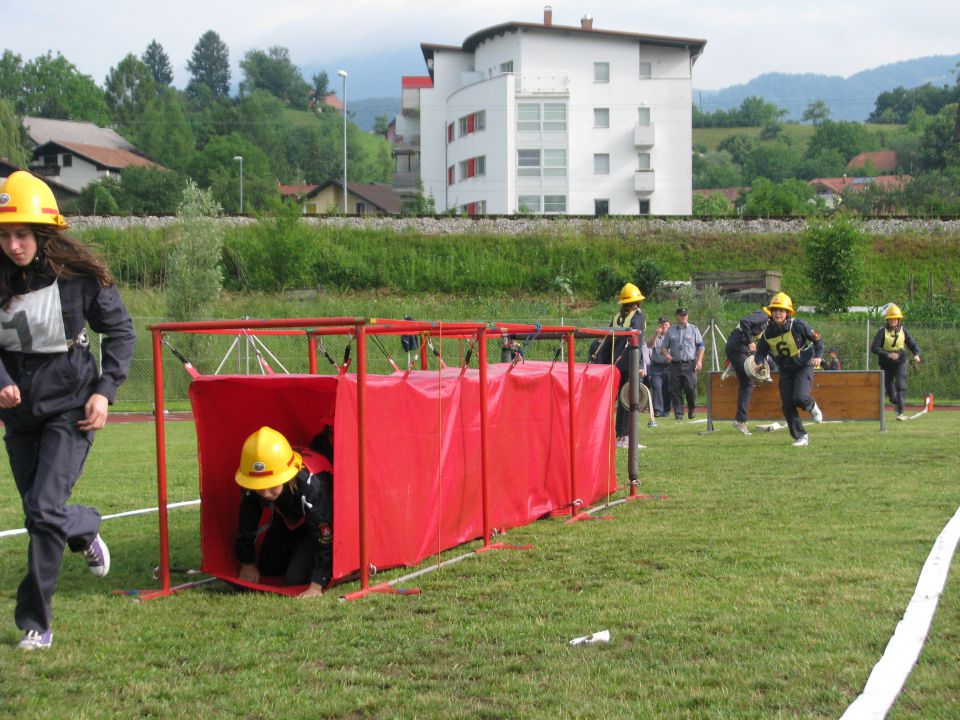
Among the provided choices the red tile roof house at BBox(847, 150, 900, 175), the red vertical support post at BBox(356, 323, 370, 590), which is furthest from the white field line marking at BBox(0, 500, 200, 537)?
the red tile roof house at BBox(847, 150, 900, 175)

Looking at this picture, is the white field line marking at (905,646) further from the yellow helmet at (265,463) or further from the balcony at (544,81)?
the balcony at (544,81)

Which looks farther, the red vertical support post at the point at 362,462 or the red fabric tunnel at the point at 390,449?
the red fabric tunnel at the point at 390,449

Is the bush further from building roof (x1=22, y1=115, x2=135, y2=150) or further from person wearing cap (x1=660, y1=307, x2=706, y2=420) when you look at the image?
building roof (x1=22, y1=115, x2=135, y2=150)

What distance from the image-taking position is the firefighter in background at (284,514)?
676 centimetres

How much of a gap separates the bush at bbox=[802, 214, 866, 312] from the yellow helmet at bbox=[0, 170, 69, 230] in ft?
140

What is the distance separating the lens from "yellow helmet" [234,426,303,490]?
22.1 feet

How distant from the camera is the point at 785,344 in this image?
50.8 feet

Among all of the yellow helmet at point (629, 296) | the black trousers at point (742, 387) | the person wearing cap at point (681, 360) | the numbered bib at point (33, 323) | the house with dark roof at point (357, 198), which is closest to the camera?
the numbered bib at point (33, 323)

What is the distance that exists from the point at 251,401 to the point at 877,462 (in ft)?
27.0

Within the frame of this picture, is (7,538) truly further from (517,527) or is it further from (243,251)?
(243,251)

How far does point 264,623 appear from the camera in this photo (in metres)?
6.16

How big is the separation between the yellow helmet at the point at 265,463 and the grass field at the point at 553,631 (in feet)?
2.24

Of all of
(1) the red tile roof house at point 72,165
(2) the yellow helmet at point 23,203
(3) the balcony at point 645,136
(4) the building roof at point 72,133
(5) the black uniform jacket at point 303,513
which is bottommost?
(5) the black uniform jacket at point 303,513

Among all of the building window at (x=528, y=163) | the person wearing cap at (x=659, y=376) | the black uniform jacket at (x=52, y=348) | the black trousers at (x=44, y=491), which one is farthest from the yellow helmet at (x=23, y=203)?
the building window at (x=528, y=163)
